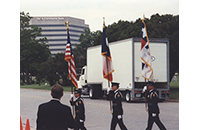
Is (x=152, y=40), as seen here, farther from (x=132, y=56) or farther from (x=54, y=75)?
(x=54, y=75)

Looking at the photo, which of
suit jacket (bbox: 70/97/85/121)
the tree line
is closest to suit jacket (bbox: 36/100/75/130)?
suit jacket (bbox: 70/97/85/121)

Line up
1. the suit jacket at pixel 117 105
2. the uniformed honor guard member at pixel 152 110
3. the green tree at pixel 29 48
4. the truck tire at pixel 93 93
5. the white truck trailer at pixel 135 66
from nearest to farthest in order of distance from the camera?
the suit jacket at pixel 117 105, the uniformed honor guard member at pixel 152 110, the white truck trailer at pixel 135 66, the truck tire at pixel 93 93, the green tree at pixel 29 48

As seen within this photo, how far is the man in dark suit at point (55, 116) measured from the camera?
580 cm

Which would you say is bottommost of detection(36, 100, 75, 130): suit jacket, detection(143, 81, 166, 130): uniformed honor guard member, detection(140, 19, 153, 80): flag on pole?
detection(143, 81, 166, 130): uniformed honor guard member

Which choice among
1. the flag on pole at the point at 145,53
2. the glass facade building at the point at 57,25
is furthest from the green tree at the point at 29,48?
the flag on pole at the point at 145,53

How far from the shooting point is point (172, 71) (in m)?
29.5

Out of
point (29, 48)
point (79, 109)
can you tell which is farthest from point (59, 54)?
point (79, 109)

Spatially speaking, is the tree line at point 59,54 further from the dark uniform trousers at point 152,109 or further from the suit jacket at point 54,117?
the suit jacket at point 54,117

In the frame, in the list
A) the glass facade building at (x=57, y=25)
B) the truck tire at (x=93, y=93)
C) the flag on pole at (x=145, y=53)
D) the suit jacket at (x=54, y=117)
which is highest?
the glass facade building at (x=57, y=25)

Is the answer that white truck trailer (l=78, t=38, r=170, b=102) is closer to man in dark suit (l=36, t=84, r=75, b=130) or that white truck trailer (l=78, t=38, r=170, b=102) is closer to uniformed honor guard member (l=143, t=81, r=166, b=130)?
uniformed honor guard member (l=143, t=81, r=166, b=130)

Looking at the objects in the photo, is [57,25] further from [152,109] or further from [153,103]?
[152,109]

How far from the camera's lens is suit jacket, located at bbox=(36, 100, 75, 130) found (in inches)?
228

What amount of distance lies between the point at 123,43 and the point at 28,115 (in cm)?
811
